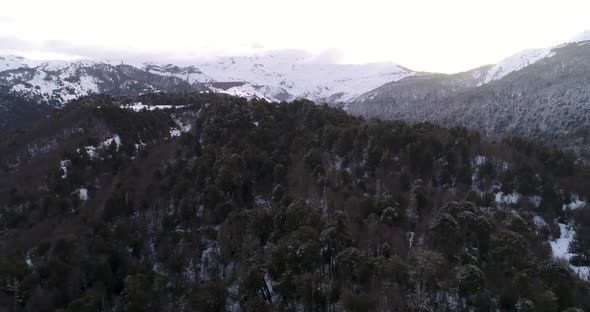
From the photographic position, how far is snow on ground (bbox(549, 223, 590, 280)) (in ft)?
136

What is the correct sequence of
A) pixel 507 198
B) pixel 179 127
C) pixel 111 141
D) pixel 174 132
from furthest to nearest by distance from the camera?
pixel 179 127 < pixel 174 132 < pixel 111 141 < pixel 507 198

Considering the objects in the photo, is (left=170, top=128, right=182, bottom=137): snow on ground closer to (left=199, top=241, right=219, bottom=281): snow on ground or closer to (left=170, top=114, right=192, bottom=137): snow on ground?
(left=170, top=114, right=192, bottom=137): snow on ground

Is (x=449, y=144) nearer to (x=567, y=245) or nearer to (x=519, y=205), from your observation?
(x=519, y=205)

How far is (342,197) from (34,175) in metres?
60.8

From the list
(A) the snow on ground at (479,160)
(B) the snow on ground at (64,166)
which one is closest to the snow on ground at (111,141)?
(B) the snow on ground at (64,166)

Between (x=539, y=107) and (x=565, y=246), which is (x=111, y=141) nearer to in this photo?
(x=565, y=246)

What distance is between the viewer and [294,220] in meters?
41.1

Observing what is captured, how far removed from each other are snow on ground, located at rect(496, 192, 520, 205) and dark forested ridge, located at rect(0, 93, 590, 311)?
0.37m

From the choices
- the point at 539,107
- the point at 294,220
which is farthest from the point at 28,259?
the point at 539,107

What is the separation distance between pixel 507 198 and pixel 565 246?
36.1 feet

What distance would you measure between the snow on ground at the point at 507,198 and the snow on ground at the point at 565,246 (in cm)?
623

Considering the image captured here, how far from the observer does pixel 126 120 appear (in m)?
89.8

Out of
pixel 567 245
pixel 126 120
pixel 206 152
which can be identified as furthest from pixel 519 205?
pixel 126 120

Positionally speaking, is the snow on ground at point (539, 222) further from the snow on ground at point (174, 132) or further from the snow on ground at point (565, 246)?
the snow on ground at point (174, 132)
